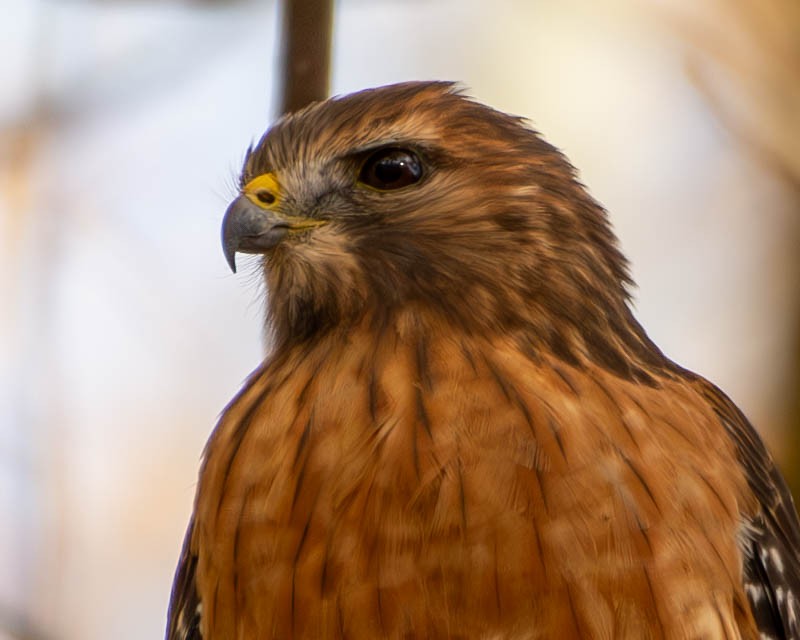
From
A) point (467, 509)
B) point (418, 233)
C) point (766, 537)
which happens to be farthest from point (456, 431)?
point (766, 537)

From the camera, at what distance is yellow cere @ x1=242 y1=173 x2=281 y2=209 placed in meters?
3.32

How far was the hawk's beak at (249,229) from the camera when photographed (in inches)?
128

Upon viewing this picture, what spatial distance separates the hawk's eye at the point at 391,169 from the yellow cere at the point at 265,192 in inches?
8.6

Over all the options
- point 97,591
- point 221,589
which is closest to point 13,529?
point 97,591

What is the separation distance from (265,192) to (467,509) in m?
0.99

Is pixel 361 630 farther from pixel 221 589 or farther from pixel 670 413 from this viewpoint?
pixel 670 413

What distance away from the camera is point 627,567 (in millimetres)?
2854

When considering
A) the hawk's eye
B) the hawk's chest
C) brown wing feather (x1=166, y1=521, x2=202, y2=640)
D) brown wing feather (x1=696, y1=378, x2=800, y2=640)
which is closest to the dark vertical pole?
the hawk's eye

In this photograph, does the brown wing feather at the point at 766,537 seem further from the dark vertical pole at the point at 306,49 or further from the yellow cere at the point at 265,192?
the dark vertical pole at the point at 306,49

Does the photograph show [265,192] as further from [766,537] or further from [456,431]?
[766,537]

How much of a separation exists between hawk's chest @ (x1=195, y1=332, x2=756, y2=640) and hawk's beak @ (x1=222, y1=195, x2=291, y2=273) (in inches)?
14.4

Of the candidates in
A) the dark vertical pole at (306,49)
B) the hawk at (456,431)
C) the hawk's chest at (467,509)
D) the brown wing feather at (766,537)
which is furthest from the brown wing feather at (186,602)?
the brown wing feather at (766,537)

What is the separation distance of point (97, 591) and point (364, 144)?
11.3 ft

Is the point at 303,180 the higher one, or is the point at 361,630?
the point at 303,180
